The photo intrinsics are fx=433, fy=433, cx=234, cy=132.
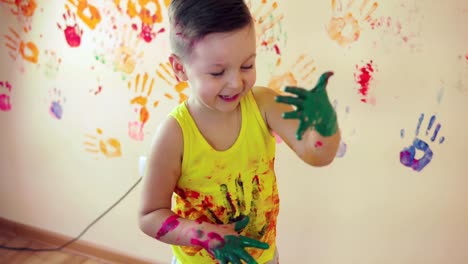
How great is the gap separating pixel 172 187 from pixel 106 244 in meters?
1.20

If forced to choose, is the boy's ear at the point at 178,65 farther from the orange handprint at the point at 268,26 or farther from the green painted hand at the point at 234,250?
the orange handprint at the point at 268,26

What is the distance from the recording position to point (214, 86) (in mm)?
804

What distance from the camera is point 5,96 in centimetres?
188

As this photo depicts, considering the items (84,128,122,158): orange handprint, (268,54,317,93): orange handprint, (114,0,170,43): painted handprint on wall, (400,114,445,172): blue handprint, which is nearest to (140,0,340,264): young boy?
(268,54,317,93): orange handprint

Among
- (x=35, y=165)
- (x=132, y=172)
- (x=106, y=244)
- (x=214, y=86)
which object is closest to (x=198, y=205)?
(x=214, y=86)

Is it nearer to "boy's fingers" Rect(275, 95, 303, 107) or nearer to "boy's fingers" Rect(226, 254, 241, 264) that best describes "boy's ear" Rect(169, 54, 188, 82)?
"boy's fingers" Rect(275, 95, 303, 107)

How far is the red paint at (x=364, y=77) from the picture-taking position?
1237 mm

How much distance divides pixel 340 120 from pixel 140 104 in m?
0.74

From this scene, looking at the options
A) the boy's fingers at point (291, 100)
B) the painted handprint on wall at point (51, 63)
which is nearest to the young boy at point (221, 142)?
the boy's fingers at point (291, 100)

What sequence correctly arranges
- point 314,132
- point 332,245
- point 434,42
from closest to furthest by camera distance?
point 314,132
point 434,42
point 332,245

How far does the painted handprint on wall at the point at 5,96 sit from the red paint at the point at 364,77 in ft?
4.75

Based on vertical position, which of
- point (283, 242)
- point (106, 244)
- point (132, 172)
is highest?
point (132, 172)

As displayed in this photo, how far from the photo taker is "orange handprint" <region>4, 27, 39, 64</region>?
5.68ft

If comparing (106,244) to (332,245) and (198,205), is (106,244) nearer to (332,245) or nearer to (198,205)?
(332,245)
